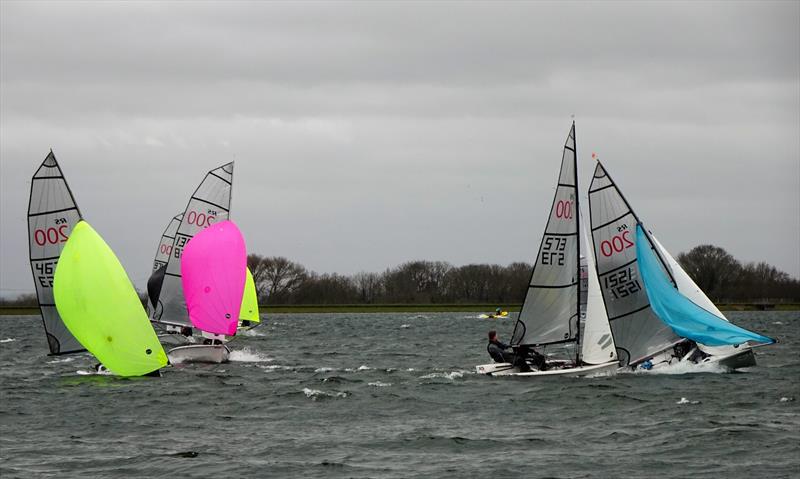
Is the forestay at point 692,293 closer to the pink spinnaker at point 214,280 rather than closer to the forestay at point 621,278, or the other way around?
the forestay at point 621,278

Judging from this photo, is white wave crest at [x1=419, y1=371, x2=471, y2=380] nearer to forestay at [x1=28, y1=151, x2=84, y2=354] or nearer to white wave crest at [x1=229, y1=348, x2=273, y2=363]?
white wave crest at [x1=229, y1=348, x2=273, y2=363]

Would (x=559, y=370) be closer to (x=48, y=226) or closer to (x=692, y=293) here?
(x=692, y=293)

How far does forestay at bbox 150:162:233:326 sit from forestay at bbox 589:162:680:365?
15013mm

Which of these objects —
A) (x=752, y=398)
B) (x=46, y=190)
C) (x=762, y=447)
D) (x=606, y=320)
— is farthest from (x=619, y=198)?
(x=46, y=190)

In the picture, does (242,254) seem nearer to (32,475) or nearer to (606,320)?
(606,320)

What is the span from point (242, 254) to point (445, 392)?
9954 mm

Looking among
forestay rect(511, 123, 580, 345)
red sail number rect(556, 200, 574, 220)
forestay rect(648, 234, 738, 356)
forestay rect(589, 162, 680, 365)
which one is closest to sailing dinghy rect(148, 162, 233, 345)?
forestay rect(511, 123, 580, 345)

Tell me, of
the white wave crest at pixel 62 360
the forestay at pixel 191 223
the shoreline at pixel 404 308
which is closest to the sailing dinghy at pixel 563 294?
the forestay at pixel 191 223

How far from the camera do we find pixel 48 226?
93.2ft

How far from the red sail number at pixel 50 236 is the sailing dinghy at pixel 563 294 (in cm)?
1187

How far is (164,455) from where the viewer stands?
1862 cm

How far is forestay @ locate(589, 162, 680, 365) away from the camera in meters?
29.7

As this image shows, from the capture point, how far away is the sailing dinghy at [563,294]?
30.0 metres

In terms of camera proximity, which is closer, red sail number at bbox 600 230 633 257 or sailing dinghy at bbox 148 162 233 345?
red sail number at bbox 600 230 633 257
